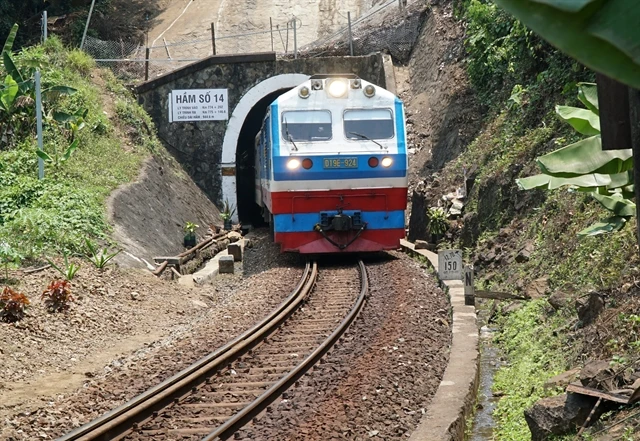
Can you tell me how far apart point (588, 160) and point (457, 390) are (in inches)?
86.2

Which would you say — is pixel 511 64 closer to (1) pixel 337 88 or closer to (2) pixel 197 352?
(1) pixel 337 88

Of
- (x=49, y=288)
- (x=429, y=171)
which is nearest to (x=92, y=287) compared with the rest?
(x=49, y=288)

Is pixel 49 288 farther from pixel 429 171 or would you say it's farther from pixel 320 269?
pixel 429 171

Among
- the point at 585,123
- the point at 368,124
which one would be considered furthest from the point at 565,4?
the point at 368,124

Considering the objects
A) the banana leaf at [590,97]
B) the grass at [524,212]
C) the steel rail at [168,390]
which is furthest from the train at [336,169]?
the banana leaf at [590,97]

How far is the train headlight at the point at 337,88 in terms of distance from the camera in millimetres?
15664

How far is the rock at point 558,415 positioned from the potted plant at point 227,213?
1838 centimetres

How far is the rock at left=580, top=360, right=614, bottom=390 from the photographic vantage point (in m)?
5.68

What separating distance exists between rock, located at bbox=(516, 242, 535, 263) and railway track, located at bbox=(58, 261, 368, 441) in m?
2.39

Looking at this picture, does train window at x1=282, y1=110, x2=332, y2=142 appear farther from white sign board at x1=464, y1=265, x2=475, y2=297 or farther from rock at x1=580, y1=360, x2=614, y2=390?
rock at x1=580, y1=360, x2=614, y2=390

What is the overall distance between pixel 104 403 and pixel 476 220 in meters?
9.96

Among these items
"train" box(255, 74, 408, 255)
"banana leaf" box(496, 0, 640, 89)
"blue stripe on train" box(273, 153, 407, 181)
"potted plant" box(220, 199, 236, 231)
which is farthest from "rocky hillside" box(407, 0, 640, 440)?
"potted plant" box(220, 199, 236, 231)

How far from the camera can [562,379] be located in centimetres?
670

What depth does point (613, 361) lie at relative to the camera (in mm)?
5984
